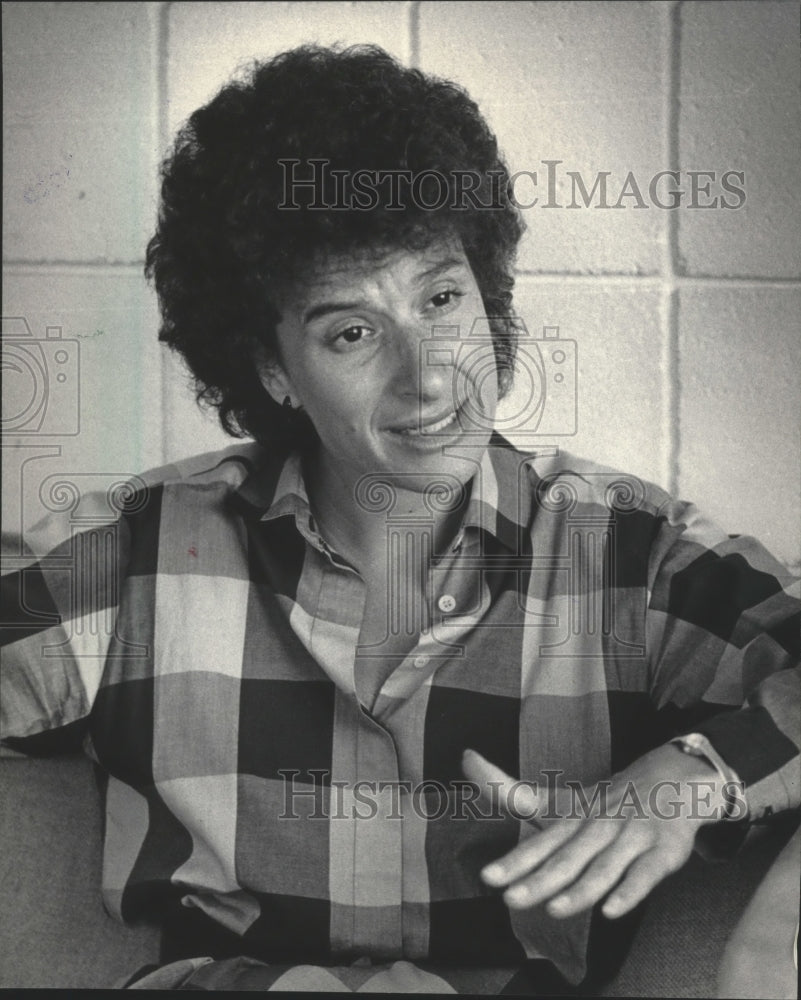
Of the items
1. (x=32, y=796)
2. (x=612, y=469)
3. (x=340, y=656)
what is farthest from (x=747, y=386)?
(x=32, y=796)

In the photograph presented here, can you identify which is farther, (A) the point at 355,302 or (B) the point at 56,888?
(B) the point at 56,888

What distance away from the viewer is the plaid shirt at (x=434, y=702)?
1021 mm

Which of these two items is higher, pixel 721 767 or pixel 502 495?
pixel 502 495

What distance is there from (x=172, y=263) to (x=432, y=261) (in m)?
0.25

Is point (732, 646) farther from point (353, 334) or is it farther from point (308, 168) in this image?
point (308, 168)

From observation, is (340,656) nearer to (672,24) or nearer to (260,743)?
(260,743)

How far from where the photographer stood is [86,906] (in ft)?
3.60

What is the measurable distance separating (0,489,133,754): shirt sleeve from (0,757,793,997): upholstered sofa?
90 mm

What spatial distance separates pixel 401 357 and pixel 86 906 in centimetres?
62

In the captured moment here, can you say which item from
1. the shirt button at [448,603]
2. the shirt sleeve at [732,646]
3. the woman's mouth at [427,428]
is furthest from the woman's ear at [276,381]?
the shirt sleeve at [732,646]

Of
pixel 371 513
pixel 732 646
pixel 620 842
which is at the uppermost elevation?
pixel 371 513

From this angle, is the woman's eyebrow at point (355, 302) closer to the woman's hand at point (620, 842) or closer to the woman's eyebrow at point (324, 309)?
the woman's eyebrow at point (324, 309)

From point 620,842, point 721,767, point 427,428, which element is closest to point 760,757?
point 721,767

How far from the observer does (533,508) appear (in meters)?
1.04
